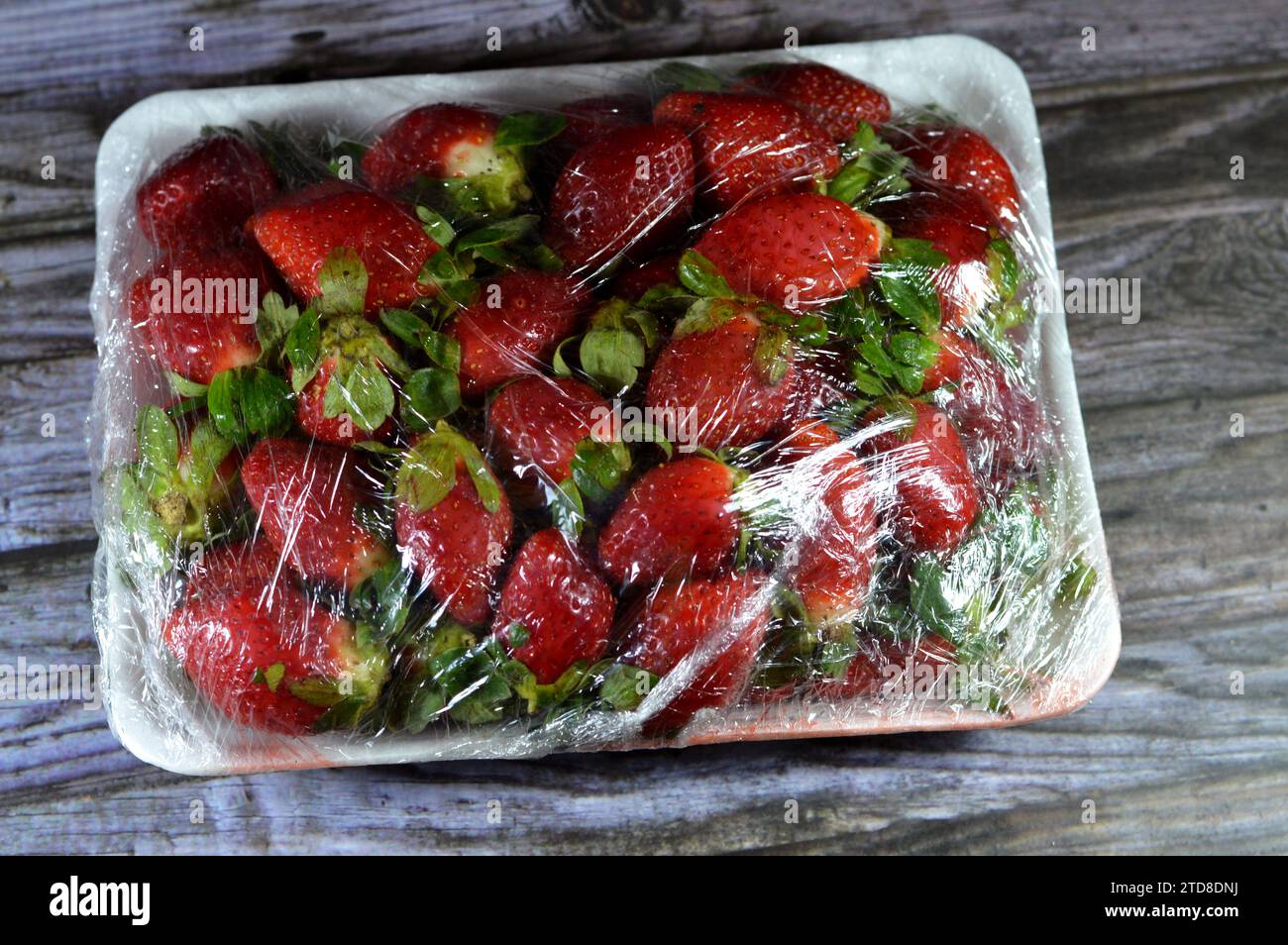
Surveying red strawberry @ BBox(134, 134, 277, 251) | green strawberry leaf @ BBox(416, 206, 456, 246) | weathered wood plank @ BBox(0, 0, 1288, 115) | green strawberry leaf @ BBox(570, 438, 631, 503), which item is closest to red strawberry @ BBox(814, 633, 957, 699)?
green strawberry leaf @ BBox(570, 438, 631, 503)

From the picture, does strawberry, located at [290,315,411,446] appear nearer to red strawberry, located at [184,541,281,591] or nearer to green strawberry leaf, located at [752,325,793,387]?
red strawberry, located at [184,541,281,591]

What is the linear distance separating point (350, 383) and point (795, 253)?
35 centimetres

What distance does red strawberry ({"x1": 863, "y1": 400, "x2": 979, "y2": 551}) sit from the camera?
919 mm

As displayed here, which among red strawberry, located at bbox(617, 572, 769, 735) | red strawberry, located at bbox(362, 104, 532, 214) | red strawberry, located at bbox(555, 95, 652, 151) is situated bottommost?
red strawberry, located at bbox(617, 572, 769, 735)

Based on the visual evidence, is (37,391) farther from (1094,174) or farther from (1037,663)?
(1094,174)

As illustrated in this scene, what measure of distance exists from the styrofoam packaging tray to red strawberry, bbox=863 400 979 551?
0.54 ft

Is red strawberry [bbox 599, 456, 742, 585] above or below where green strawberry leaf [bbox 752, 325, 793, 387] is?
below

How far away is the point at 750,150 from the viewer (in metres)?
0.98

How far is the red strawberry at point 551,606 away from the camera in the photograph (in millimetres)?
881

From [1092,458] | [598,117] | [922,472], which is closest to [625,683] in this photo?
[922,472]

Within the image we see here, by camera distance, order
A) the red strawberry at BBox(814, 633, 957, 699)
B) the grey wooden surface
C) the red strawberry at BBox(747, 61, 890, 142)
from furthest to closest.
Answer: the grey wooden surface, the red strawberry at BBox(747, 61, 890, 142), the red strawberry at BBox(814, 633, 957, 699)

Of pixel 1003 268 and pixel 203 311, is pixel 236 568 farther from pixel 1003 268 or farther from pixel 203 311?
pixel 1003 268

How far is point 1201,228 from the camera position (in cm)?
137

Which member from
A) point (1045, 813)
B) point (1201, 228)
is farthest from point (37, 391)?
point (1201, 228)
